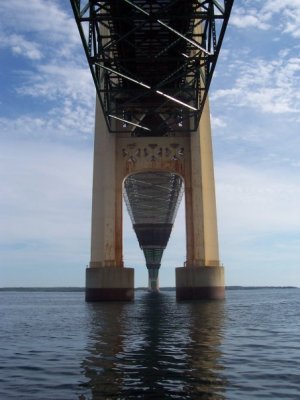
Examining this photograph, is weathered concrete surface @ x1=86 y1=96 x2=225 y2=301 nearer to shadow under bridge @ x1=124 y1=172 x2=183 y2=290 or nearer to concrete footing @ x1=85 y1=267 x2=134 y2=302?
concrete footing @ x1=85 y1=267 x2=134 y2=302

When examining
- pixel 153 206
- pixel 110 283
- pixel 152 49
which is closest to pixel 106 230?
pixel 110 283

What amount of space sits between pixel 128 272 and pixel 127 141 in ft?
36.1

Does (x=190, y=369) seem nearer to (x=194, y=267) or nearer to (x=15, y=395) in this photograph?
(x=15, y=395)

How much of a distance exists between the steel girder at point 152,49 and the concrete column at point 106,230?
5.86 ft

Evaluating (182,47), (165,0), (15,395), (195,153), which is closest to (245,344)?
(15,395)

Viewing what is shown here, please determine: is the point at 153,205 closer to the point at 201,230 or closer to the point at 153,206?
the point at 153,206

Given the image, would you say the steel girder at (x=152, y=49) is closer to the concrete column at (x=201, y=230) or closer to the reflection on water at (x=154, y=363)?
the concrete column at (x=201, y=230)

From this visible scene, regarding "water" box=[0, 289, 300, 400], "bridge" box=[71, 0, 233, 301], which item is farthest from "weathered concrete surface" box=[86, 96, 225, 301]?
"water" box=[0, 289, 300, 400]

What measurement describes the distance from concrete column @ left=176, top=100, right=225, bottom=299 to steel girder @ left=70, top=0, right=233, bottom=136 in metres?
2.15

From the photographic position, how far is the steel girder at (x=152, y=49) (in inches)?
904

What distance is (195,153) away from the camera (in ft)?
133

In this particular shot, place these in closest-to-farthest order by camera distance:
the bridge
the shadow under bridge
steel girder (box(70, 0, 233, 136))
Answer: steel girder (box(70, 0, 233, 136)) → the bridge → the shadow under bridge

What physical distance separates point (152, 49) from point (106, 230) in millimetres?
14418

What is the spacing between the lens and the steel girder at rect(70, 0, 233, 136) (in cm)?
2297
